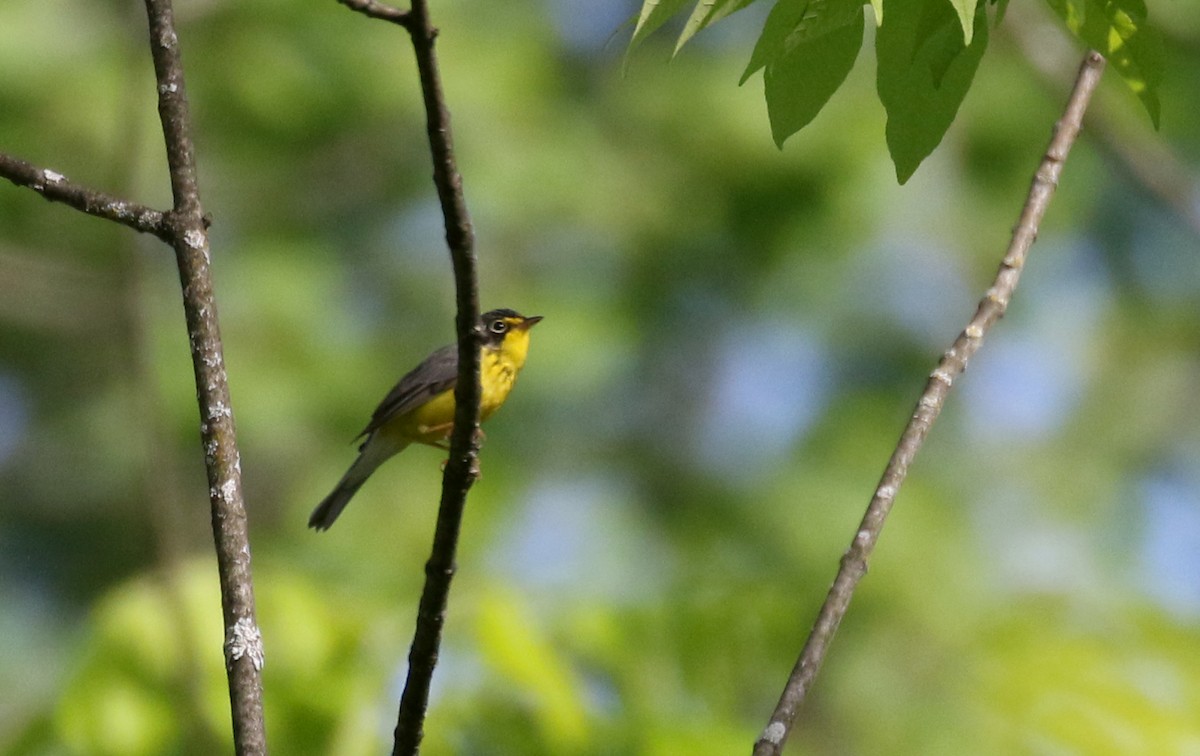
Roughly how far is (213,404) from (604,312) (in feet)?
25.9

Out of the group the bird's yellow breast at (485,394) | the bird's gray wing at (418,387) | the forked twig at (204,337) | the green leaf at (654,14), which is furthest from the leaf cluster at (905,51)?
the bird's gray wing at (418,387)

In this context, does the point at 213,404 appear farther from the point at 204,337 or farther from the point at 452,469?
→ the point at 452,469

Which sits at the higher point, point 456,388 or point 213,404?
point 456,388

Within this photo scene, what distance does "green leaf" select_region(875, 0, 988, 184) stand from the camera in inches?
93.8

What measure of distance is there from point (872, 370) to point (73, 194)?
8.92 meters

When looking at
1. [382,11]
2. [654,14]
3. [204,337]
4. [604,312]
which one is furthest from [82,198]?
[604,312]

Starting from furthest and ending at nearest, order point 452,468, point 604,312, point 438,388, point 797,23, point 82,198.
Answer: point 604,312, point 438,388, point 82,198, point 452,468, point 797,23

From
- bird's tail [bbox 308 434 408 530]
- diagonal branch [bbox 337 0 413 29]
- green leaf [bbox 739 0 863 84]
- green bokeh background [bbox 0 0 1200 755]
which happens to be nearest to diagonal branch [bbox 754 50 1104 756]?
green leaf [bbox 739 0 863 84]

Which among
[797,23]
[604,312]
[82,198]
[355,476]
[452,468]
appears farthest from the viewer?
[604,312]

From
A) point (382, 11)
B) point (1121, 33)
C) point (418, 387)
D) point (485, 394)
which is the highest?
point (418, 387)

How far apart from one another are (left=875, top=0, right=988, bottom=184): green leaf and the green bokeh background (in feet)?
13.6

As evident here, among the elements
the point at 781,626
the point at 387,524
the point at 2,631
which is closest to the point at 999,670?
the point at 781,626

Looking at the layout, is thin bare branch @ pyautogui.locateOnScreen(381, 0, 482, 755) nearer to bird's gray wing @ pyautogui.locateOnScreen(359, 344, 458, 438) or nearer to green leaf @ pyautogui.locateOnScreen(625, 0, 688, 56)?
green leaf @ pyautogui.locateOnScreen(625, 0, 688, 56)

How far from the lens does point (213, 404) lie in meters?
2.59
